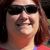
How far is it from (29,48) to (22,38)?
0.68 feet

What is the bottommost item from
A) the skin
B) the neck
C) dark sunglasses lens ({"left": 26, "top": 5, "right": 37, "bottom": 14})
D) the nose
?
the neck

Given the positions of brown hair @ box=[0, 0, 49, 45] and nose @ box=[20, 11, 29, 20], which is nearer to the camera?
nose @ box=[20, 11, 29, 20]

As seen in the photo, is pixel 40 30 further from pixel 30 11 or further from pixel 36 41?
pixel 30 11

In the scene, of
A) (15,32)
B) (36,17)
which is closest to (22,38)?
(15,32)

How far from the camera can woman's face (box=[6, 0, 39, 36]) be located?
2.25 metres

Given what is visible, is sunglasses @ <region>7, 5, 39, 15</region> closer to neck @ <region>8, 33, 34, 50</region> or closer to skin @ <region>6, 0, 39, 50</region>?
skin @ <region>6, 0, 39, 50</region>

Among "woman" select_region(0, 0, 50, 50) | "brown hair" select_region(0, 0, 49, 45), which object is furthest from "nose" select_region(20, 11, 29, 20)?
"brown hair" select_region(0, 0, 49, 45)

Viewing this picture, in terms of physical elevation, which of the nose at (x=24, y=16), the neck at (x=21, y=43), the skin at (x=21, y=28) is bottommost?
the neck at (x=21, y=43)

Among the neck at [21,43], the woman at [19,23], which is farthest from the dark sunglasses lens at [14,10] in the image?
the neck at [21,43]

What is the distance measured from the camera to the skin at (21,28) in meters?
2.25

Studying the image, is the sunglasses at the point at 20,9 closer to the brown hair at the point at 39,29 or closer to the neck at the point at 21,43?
the brown hair at the point at 39,29

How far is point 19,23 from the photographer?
2.26 metres

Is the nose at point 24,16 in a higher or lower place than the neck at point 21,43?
higher

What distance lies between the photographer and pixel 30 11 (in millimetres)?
2332
